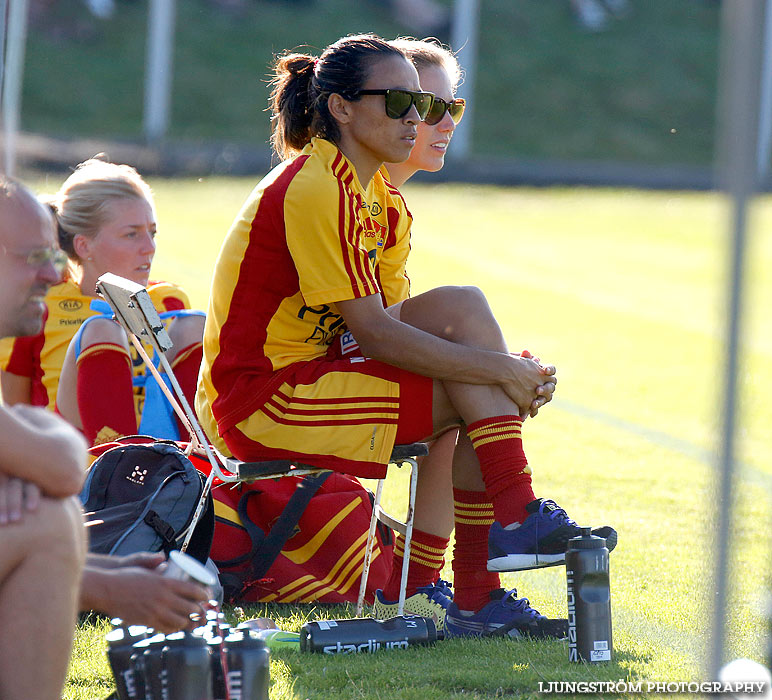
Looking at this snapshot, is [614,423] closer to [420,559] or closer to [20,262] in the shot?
[420,559]

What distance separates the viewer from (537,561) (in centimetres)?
308

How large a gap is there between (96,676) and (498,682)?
3.28 feet

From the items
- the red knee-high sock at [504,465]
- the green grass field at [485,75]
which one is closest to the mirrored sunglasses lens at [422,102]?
the red knee-high sock at [504,465]

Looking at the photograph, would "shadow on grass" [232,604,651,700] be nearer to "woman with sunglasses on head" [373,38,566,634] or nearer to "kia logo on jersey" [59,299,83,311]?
"woman with sunglasses on head" [373,38,566,634]

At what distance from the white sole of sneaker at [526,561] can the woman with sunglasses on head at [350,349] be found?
6 cm

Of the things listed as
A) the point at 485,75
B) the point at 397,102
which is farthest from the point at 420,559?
the point at 485,75

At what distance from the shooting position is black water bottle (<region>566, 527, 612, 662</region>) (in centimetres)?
294

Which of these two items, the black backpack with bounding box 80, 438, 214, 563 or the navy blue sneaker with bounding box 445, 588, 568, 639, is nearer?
the black backpack with bounding box 80, 438, 214, 563

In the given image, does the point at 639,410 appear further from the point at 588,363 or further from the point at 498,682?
the point at 498,682

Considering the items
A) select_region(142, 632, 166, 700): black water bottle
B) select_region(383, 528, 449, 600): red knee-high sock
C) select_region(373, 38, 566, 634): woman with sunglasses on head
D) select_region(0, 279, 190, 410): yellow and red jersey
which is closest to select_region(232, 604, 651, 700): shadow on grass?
select_region(373, 38, 566, 634): woman with sunglasses on head

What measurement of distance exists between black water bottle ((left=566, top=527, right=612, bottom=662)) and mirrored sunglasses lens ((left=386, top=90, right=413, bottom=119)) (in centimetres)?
137

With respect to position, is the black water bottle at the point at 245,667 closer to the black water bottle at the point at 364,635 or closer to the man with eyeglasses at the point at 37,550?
the man with eyeglasses at the point at 37,550

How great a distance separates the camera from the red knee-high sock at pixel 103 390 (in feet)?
12.7

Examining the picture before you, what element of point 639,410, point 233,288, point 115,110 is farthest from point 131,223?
point 115,110
